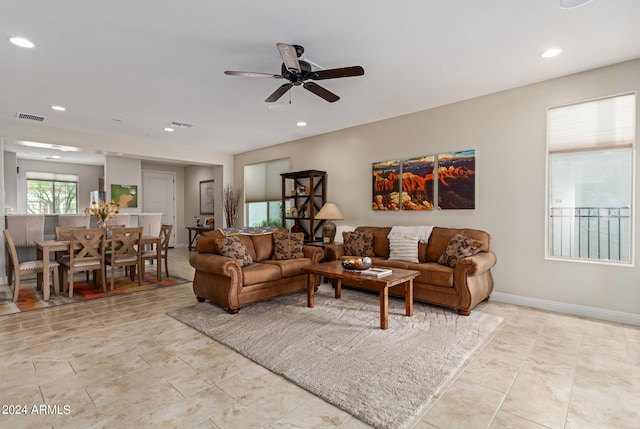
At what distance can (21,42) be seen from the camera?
9.36 ft

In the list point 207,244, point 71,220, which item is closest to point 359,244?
point 207,244

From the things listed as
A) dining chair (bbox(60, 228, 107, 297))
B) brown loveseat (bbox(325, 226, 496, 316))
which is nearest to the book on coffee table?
brown loveseat (bbox(325, 226, 496, 316))

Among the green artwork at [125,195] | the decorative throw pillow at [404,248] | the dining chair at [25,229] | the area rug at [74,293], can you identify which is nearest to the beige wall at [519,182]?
the decorative throw pillow at [404,248]

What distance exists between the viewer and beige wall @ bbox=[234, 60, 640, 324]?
11.3 ft

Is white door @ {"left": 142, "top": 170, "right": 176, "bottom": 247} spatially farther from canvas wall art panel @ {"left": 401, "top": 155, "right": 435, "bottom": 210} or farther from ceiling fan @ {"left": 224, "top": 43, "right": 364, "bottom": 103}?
ceiling fan @ {"left": 224, "top": 43, "right": 364, "bottom": 103}

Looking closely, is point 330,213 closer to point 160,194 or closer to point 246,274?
point 246,274

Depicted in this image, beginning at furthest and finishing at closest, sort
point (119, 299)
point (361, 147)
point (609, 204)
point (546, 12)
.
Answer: point (361, 147)
point (119, 299)
point (609, 204)
point (546, 12)

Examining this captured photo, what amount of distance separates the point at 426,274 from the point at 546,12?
268 centimetres

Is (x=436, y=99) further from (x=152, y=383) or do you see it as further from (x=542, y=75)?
(x=152, y=383)

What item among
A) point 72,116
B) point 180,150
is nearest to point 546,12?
point 72,116

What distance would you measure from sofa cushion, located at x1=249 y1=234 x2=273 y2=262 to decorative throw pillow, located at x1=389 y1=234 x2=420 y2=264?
1790 mm

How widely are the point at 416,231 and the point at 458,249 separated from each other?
825 millimetres

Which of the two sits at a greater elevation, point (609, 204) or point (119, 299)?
point (609, 204)

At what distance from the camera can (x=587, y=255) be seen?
376 cm
